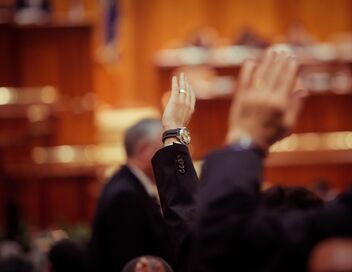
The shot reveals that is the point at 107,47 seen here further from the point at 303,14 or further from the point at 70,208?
the point at 303,14

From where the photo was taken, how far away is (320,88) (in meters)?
12.1

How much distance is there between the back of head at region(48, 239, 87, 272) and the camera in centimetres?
459

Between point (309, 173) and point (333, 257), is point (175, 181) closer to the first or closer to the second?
point (333, 257)

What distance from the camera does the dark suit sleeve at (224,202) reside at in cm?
192

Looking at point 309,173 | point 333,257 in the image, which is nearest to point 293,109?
point 333,257

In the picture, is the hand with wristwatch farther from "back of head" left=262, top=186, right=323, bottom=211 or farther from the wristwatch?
"back of head" left=262, top=186, right=323, bottom=211

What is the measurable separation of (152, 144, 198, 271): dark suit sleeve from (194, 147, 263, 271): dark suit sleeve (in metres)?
0.53

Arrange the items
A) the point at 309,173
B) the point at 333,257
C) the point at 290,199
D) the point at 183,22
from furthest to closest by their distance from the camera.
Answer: the point at 183,22, the point at 309,173, the point at 290,199, the point at 333,257

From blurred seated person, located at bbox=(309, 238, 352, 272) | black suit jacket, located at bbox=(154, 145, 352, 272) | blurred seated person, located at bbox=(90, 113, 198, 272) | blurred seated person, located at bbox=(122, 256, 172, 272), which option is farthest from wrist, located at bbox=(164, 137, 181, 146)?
blurred seated person, located at bbox=(90, 113, 198, 272)

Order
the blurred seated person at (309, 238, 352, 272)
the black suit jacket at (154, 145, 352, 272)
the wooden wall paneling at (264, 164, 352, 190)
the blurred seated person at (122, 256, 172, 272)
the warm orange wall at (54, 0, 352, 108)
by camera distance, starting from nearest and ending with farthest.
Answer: the blurred seated person at (309, 238, 352, 272), the black suit jacket at (154, 145, 352, 272), the blurred seated person at (122, 256, 172, 272), the wooden wall paneling at (264, 164, 352, 190), the warm orange wall at (54, 0, 352, 108)

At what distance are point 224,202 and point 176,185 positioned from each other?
2.10ft

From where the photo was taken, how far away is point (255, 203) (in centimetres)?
196

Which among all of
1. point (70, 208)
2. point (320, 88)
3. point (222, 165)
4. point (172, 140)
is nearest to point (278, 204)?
point (222, 165)

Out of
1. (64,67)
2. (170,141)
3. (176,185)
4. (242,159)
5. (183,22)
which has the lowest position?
(64,67)
